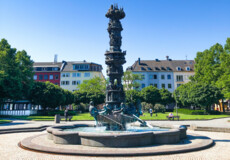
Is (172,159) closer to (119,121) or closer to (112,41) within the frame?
(119,121)

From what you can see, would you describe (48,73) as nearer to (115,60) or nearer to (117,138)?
(115,60)

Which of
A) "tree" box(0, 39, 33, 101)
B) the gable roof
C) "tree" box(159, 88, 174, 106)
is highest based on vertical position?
the gable roof

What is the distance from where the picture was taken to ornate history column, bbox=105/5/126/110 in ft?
52.5

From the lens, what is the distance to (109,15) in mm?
17594

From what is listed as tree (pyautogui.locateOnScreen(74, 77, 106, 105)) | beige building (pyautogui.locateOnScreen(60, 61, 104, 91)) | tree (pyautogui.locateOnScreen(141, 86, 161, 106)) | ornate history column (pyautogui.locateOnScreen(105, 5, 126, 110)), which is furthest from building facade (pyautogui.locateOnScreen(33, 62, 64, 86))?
ornate history column (pyautogui.locateOnScreen(105, 5, 126, 110))

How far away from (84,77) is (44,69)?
18.3 m

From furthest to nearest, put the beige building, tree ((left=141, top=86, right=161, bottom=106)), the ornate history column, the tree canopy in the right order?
the beige building
tree ((left=141, top=86, right=161, bottom=106))
the tree canopy
the ornate history column

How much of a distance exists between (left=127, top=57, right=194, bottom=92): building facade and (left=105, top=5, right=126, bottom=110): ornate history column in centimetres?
5578

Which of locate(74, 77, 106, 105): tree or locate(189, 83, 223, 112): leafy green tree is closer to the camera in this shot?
locate(189, 83, 223, 112): leafy green tree

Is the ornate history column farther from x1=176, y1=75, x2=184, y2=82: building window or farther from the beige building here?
x1=176, y1=75, x2=184, y2=82: building window

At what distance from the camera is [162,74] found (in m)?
74.1

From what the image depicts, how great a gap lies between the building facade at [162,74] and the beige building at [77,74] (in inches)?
622

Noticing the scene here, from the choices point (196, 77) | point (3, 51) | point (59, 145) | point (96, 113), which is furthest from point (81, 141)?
point (196, 77)

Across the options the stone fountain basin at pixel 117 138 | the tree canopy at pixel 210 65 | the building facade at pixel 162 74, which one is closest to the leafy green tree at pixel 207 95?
the tree canopy at pixel 210 65
